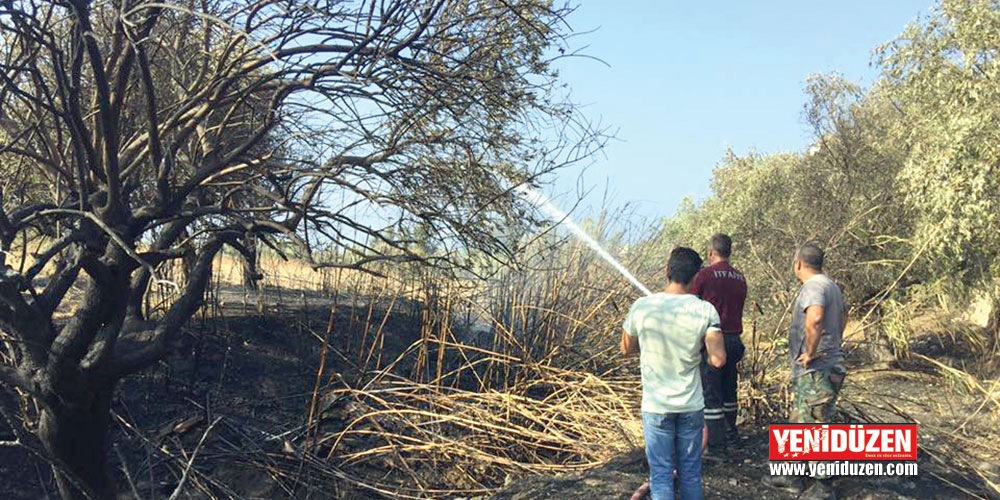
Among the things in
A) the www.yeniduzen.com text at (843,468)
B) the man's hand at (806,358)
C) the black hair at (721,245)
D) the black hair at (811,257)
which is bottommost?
the www.yeniduzen.com text at (843,468)

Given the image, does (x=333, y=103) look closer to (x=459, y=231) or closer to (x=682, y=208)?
(x=459, y=231)

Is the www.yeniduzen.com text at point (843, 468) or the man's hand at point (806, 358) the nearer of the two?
the man's hand at point (806, 358)

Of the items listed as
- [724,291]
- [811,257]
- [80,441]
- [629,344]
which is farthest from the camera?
[80,441]

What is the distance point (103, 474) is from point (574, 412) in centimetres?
419

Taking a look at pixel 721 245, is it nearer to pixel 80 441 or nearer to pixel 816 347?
pixel 816 347

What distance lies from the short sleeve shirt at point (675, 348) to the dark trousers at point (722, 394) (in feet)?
5.41

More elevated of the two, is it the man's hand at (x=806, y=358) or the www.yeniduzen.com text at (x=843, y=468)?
the man's hand at (x=806, y=358)

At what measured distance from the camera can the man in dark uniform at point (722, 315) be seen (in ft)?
19.2

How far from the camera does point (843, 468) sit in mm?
5637

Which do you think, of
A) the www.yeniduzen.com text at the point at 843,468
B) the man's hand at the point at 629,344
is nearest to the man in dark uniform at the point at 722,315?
the www.yeniduzen.com text at the point at 843,468

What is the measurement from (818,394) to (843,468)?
31.7 inches

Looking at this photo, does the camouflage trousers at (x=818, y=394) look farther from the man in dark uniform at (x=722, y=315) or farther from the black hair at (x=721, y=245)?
the black hair at (x=721, y=245)

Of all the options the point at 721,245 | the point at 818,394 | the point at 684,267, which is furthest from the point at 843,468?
the point at 684,267

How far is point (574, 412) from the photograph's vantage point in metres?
6.62
